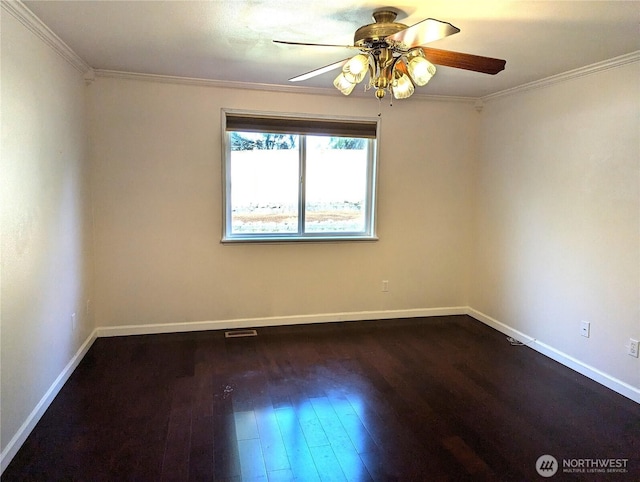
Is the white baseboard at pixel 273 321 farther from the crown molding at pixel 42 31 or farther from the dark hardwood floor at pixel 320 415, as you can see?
the crown molding at pixel 42 31

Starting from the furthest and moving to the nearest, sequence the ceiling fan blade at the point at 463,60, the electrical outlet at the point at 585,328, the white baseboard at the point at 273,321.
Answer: the white baseboard at the point at 273,321 < the electrical outlet at the point at 585,328 < the ceiling fan blade at the point at 463,60

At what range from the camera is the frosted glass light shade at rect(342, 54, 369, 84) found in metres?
2.19

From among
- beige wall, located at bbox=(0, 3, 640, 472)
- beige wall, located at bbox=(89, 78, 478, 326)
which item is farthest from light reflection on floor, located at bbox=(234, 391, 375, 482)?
beige wall, located at bbox=(89, 78, 478, 326)

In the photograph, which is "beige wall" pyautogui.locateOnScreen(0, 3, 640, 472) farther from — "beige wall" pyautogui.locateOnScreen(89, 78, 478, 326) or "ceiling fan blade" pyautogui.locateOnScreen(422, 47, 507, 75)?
"ceiling fan blade" pyautogui.locateOnScreen(422, 47, 507, 75)

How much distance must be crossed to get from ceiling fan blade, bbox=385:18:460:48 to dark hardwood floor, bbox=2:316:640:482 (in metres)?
2.01

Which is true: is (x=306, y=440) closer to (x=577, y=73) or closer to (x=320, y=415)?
(x=320, y=415)

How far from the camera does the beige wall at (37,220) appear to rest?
2.16 m

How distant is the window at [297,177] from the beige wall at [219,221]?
11cm

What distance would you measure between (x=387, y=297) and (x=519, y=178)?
1697 millimetres

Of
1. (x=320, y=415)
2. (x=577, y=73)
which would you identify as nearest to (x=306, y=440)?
(x=320, y=415)

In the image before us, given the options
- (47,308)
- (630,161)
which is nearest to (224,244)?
(47,308)

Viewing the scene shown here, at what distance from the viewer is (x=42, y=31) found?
251 cm

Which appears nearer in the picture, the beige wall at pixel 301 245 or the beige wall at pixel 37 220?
the beige wall at pixel 37 220

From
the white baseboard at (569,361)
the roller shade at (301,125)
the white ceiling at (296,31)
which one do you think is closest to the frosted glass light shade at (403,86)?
the white ceiling at (296,31)
